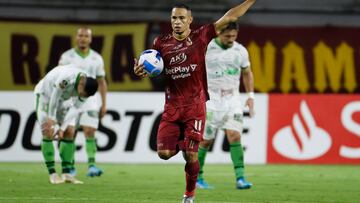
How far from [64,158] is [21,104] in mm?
4424

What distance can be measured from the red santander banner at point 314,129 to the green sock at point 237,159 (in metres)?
4.82

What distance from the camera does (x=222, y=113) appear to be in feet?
43.8

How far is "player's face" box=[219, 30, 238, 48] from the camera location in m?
13.3

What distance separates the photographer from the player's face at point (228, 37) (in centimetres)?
1329

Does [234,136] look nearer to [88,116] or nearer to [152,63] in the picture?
[88,116]

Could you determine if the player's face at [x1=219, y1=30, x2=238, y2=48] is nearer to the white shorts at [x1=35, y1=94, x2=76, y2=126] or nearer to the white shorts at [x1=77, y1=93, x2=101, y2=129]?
the white shorts at [x1=35, y1=94, x2=76, y2=126]

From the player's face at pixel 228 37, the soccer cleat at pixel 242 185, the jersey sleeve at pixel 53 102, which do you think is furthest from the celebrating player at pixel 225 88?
the jersey sleeve at pixel 53 102

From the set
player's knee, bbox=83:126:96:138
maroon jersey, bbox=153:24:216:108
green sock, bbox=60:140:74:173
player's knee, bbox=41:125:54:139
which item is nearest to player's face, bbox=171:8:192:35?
maroon jersey, bbox=153:24:216:108

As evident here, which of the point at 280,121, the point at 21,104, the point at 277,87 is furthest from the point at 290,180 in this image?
the point at 277,87

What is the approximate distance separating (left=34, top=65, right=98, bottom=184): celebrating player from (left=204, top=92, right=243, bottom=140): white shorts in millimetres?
1678

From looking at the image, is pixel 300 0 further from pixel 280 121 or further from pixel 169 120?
pixel 169 120

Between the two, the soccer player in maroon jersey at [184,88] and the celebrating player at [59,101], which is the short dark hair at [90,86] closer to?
the celebrating player at [59,101]

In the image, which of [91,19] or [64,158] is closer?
[64,158]

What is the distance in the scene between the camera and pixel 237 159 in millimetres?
13000
